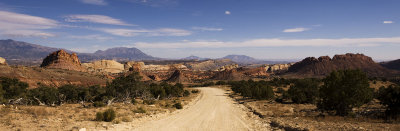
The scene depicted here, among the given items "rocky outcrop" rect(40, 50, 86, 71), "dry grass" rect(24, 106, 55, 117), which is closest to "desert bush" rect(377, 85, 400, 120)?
"dry grass" rect(24, 106, 55, 117)

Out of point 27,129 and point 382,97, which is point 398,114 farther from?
point 27,129

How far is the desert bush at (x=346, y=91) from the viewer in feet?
63.0

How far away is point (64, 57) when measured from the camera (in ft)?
358

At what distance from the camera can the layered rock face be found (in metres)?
156

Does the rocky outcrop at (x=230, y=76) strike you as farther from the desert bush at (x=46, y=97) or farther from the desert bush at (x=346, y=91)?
the desert bush at (x=346, y=91)

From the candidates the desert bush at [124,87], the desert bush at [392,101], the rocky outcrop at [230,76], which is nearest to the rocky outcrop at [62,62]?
the rocky outcrop at [230,76]

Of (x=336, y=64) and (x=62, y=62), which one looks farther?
(x=336, y=64)

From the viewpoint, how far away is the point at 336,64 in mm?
164000

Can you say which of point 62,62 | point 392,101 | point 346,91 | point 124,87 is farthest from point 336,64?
point 62,62

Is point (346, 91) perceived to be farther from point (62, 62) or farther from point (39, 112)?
point (62, 62)

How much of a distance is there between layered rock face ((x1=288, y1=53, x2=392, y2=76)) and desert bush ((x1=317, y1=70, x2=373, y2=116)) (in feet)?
490

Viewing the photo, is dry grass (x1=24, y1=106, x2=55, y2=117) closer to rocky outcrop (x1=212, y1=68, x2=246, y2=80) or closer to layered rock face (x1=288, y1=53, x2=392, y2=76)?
rocky outcrop (x1=212, y1=68, x2=246, y2=80)

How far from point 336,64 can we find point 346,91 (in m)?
168

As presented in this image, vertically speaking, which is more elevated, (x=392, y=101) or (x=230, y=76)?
(x=392, y=101)
